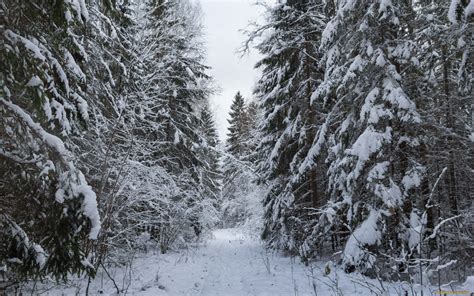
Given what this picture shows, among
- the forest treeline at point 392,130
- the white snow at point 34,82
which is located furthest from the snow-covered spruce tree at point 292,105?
the white snow at point 34,82

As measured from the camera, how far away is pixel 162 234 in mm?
13734

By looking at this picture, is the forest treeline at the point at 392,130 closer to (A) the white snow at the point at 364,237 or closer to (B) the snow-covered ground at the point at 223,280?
(A) the white snow at the point at 364,237

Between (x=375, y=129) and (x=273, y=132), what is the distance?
7.03 metres

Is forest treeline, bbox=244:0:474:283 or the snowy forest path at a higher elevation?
forest treeline, bbox=244:0:474:283

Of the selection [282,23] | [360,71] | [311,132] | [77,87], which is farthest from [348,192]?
[282,23]

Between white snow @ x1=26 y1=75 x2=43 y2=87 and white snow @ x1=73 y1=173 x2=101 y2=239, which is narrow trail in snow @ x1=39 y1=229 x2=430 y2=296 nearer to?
white snow @ x1=73 y1=173 x2=101 y2=239

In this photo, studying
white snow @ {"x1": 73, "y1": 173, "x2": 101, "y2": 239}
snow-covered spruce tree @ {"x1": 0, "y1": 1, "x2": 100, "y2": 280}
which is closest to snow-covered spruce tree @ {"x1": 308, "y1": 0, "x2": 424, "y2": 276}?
white snow @ {"x1": 73, "y1": 173, "x2": 101, "y2": 239}

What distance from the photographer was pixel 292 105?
42.5 feet

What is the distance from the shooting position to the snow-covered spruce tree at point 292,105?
12.5m

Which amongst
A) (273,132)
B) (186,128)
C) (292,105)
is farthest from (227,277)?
(186,128)

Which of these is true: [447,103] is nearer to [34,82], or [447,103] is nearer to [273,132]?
[273,132]

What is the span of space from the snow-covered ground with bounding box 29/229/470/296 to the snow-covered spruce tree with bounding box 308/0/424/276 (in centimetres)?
83

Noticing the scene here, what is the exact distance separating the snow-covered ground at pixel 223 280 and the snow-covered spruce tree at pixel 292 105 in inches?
69.7

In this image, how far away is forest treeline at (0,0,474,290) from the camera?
4355 millimetres
